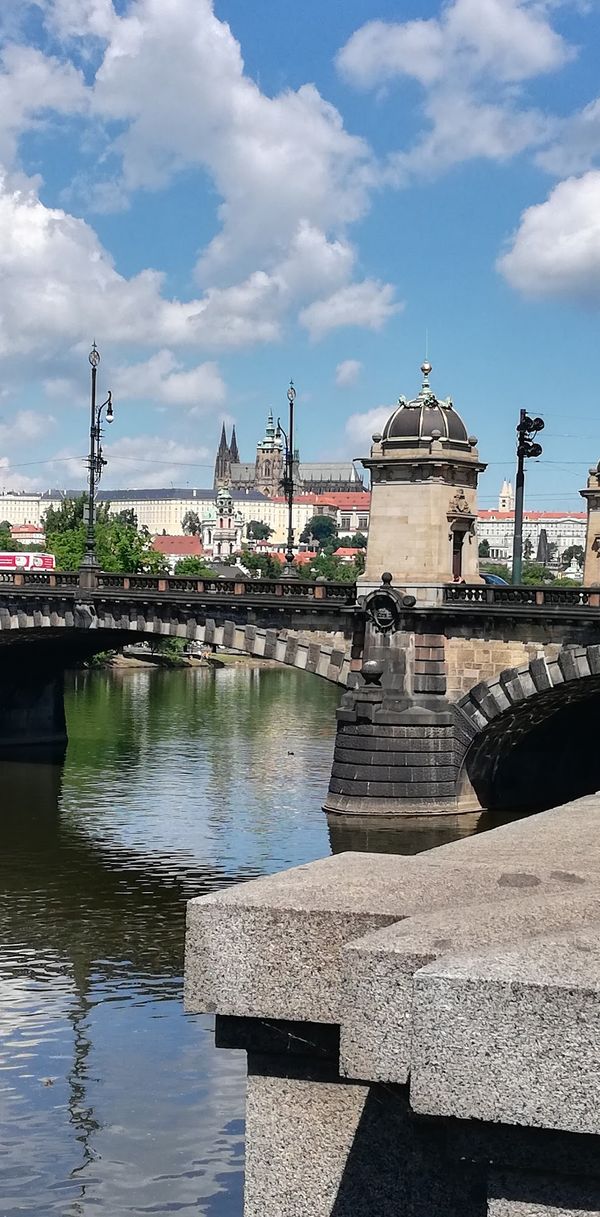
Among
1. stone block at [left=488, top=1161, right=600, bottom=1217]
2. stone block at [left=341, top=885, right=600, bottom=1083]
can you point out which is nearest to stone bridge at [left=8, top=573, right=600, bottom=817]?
stone block at [left=341, top=885, right=600, bottom=1083]

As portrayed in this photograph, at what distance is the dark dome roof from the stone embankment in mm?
38218

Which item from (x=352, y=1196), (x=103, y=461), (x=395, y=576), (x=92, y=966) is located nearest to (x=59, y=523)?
(x=103, y=461)

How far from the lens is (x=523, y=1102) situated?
447 cm

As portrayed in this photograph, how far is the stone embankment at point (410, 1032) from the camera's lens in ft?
14.6

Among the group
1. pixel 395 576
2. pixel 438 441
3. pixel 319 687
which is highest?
pixel 438 441

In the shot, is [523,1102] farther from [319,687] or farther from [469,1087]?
[319,687]

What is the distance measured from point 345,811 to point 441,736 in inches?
133

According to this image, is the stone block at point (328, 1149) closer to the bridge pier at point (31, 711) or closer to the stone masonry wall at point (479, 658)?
the stone masonry wall at point (479, 658)

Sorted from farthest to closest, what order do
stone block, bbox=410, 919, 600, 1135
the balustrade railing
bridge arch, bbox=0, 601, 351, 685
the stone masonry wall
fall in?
bridge arch, bbox=0, 601, 351, 685 → the stone masonry wall → the balustrade railing → stone block, bbox=410, 919, 600, 1135

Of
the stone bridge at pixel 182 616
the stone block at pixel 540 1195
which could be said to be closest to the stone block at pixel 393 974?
the stone block at pixel 540 1195

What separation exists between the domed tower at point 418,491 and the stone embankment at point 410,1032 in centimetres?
3798

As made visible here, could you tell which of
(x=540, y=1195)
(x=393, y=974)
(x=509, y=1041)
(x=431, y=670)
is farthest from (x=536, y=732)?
(x=509, y=1041)

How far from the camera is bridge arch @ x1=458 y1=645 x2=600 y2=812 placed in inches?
1687

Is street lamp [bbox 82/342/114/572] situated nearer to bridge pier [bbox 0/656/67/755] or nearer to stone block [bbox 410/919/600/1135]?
bridge pier [bbox 0/656/67/755]
